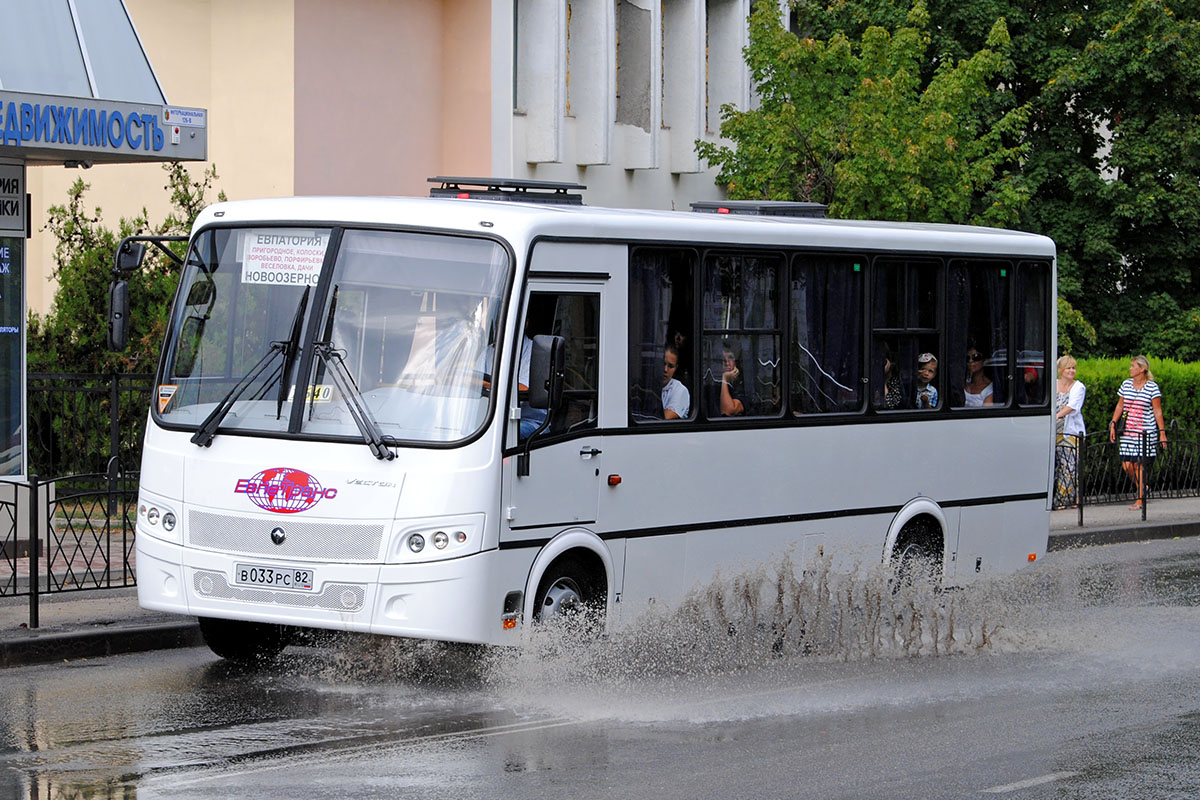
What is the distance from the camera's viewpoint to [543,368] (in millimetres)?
9695

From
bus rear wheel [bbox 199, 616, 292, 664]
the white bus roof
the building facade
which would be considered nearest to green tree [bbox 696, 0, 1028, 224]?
the building facade

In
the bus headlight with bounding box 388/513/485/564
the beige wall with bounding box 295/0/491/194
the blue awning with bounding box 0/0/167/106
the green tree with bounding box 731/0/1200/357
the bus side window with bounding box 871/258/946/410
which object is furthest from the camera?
the green tree with bounding box 731/0/1200/357

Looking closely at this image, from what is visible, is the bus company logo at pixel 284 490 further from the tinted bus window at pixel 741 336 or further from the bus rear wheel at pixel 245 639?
the tinted bus window at pixel 741 336

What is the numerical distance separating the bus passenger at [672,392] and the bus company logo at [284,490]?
232cm

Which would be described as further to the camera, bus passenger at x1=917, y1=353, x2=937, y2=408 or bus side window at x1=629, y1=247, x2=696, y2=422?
bus passenger at x1=917, y1=353, x2=937, y2=408

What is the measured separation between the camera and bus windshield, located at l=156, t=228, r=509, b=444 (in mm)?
9719

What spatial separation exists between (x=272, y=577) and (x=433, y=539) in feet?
3.06

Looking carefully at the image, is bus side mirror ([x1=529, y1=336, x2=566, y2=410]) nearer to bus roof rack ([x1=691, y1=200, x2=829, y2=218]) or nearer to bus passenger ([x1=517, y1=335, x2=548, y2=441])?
bus passenger ([x1=517, y1=335, x2=548, y2=441])

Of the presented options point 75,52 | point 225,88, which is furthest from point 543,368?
point 225,88

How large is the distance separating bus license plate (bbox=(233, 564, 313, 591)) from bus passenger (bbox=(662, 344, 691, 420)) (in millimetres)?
2500

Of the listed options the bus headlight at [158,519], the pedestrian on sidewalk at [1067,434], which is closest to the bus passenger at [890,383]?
the bus headlight at [158,519]

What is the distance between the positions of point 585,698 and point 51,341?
12.1 m

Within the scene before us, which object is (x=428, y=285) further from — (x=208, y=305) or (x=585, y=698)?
(x=585, y=698)

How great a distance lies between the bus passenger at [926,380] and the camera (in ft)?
43.4
